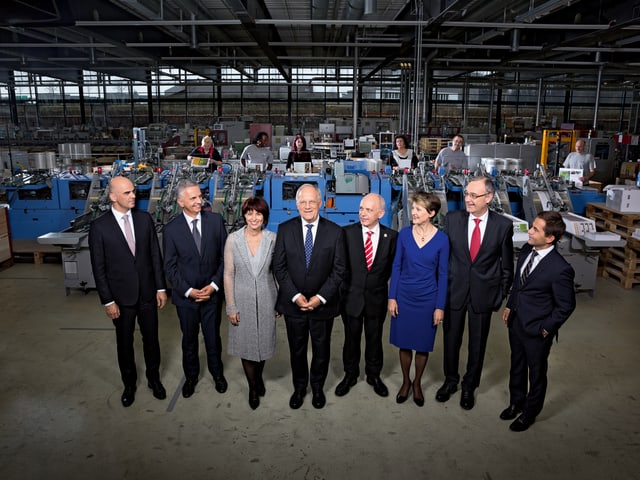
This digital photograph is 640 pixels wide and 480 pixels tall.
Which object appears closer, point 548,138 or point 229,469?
point 229,469

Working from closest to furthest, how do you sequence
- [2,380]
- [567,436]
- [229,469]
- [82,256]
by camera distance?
[229,469]
[567,436]
[2,380]
[82,256]

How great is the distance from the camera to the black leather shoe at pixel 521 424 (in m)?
2.86

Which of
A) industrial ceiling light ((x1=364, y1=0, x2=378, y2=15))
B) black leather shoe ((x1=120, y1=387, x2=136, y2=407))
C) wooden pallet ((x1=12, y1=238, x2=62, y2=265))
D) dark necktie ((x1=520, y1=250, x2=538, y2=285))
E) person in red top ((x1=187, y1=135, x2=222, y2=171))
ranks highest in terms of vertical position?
industrial ceiling light ((x1=364, y1=0, x2=378, y2=15))

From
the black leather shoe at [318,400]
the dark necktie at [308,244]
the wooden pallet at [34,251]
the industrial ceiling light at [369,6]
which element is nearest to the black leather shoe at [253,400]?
the black leather shoe at [318,400]

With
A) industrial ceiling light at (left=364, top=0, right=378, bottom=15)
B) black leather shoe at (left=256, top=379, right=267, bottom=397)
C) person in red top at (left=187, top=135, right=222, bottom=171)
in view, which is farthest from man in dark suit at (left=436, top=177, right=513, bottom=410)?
person in red top at (left=187, top=135, right=222, bottom=171)

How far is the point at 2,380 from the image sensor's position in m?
3.42

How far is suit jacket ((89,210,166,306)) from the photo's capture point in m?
2.85

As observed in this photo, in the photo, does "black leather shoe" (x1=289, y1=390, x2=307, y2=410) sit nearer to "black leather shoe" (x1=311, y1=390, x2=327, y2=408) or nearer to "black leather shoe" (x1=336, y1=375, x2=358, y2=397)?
"black leather shoe" (x1=311, y1=390, x2=327, y2=408)

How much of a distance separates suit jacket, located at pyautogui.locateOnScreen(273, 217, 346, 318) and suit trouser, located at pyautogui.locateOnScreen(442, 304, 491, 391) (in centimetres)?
73

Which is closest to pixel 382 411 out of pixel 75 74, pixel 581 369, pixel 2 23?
pixel 581 369

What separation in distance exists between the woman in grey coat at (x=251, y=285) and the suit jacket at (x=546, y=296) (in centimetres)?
137

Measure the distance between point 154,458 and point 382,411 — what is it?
1.32 m

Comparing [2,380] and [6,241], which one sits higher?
[6,241]

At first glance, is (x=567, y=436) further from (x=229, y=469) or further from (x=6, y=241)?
(x=6, y=241)
